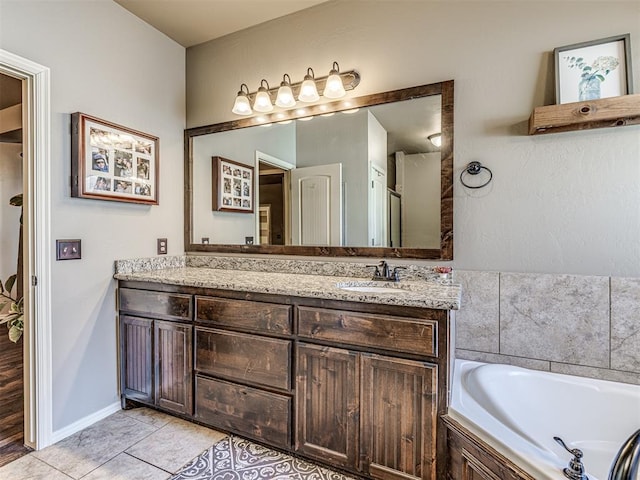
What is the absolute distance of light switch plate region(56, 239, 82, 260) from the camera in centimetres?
183

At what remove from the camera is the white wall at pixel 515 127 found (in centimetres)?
152

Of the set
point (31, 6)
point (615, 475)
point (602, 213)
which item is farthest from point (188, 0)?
point (615, 475)

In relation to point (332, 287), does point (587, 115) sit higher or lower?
higher

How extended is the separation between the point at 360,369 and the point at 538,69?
1679mm

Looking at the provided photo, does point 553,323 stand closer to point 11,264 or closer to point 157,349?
point 157,349

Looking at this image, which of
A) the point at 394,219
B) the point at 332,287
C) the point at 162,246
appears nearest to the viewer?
the point at 332,287

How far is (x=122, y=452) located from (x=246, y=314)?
969 millimetres

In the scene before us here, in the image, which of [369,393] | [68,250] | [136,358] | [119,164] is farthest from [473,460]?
[119,164]

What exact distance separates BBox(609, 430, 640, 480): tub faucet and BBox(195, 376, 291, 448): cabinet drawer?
1.22m

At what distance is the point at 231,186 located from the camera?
2.49m

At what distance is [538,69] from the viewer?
5.38ft

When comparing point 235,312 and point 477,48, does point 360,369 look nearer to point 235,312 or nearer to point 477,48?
point 235,312

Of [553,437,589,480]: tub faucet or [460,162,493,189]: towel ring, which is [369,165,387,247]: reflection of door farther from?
[553,437,589,480]: tub faucet

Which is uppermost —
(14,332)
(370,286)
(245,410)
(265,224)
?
(265,224)
